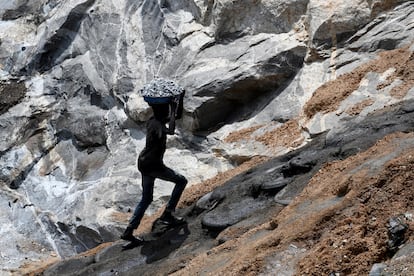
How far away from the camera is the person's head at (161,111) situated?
29.5ft

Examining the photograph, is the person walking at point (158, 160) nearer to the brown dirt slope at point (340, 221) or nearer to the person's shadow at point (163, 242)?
the person's shadow at point (163, 242)

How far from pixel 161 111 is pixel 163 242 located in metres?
1.81

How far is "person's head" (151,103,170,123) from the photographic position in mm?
9000

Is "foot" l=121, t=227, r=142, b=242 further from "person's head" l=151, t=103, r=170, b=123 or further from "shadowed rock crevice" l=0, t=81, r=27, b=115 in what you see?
"shadowed rock crevice" l=0, t=81, r=27, b=115

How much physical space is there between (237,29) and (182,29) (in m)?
1.51

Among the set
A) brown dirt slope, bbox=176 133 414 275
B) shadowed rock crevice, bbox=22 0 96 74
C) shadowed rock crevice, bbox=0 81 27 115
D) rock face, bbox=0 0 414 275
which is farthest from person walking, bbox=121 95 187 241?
shadowed rock crevice, bbox=22 0 96 74

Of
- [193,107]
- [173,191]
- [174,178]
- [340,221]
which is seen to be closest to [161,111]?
[174,178]

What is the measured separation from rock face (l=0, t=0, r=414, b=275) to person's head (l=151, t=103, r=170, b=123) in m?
1.45

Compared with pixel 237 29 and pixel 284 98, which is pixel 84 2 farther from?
pixel 284 98

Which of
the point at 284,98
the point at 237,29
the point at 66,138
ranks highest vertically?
the point at 237,29

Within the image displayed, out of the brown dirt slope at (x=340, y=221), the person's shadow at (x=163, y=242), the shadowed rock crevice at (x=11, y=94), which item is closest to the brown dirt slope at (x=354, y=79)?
the brown dirt slope at (x=340, y=221)

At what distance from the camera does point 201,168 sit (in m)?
13.7

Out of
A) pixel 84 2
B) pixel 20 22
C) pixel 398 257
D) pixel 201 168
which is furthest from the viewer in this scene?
pixel 20 22

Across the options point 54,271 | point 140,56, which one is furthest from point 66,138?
point 54,271
